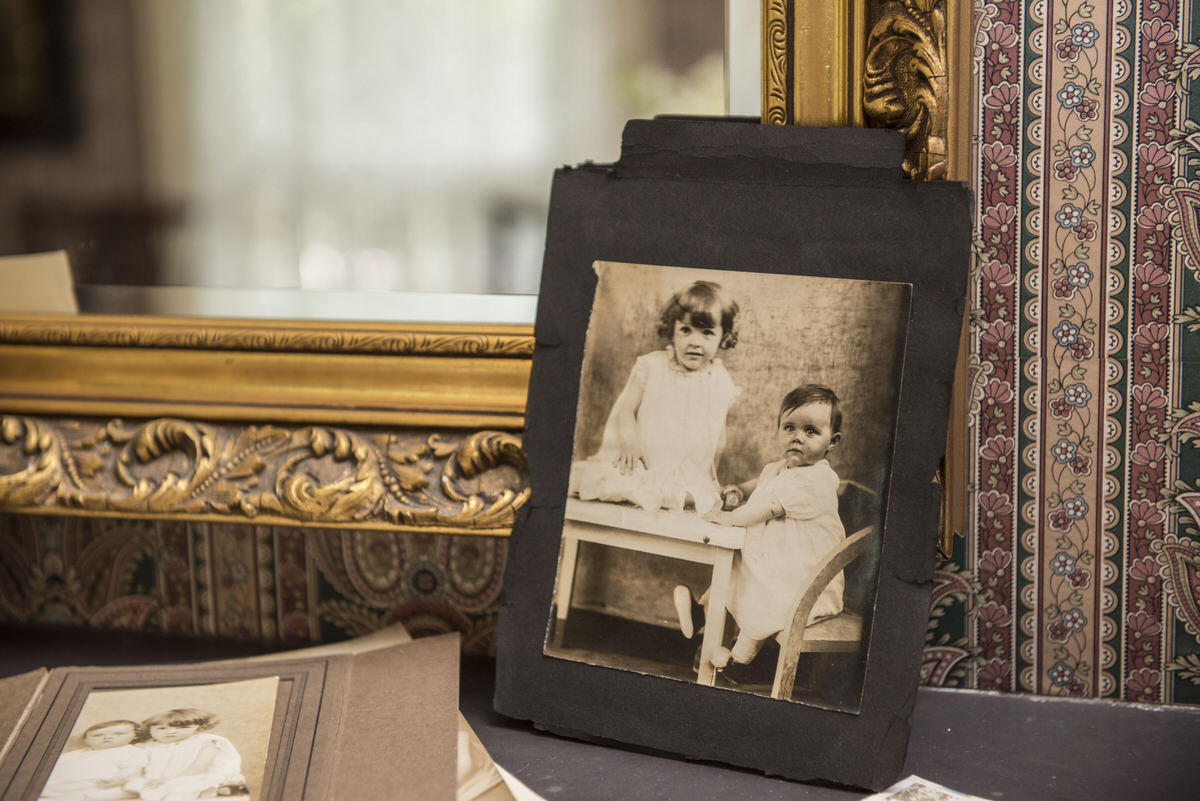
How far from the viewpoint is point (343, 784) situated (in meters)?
0.51

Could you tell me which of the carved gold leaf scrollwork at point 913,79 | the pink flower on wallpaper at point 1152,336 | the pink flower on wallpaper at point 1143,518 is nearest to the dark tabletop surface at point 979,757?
the pink flower on wallpaper at point 1143,518

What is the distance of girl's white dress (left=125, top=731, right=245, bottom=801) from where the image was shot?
503mm

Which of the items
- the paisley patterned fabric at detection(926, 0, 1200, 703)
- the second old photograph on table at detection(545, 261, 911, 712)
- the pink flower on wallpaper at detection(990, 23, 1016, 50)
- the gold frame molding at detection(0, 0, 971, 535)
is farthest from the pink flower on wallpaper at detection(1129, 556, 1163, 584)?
the pink flower on wallpaper at detection(990, 23, 1016, 50)

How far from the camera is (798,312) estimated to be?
1.75 ft

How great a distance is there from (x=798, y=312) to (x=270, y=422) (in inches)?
13.5

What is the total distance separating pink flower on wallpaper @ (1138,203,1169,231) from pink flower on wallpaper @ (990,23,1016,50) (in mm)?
124

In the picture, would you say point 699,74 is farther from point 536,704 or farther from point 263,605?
point 263,605

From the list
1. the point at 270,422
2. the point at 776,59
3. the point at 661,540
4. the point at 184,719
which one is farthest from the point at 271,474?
the point at 776,59

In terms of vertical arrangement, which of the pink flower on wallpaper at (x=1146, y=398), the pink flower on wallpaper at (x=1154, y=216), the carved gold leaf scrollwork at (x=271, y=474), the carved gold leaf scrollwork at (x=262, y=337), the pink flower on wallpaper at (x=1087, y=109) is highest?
the pink flower on wallpaper at (x=1087, y=109)

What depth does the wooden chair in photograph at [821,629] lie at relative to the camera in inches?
20.5

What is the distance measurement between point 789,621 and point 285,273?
0.40m

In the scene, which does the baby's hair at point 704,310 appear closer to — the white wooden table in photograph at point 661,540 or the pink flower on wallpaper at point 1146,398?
the white wooden table in photograph at point 661,540

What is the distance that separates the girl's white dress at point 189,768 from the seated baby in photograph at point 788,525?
10.2 inches

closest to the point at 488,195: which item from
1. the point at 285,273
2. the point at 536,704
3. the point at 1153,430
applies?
the point at 285,273
